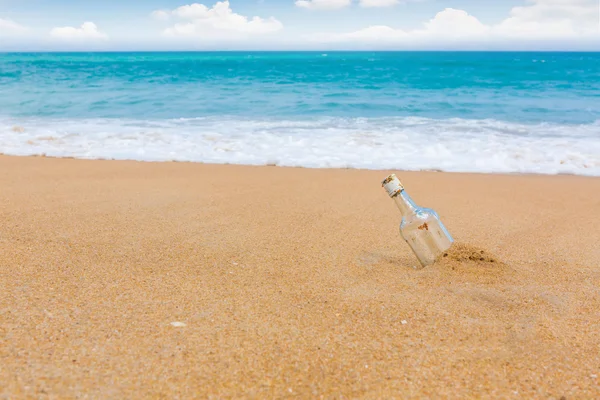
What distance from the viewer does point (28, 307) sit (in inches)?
66.4

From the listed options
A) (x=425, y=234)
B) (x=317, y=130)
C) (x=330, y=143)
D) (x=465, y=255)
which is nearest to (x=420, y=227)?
(x=425, y=234)

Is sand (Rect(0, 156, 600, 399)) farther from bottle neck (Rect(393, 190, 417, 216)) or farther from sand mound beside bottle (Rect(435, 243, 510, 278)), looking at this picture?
bottle neck (Rect(393, 190, 417, 216))

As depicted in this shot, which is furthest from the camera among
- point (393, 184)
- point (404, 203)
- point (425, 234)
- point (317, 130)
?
point (317, 130)

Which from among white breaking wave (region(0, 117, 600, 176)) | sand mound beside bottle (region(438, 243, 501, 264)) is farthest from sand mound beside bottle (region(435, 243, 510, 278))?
white breaking wave (region(0, 117, 600, 176))

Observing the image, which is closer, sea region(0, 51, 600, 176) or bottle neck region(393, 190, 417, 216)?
bottle neck region(393, 190, 417, 216)

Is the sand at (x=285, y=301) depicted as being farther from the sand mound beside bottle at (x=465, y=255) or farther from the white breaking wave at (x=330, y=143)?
the white breaking wave at (x=330, y=143)

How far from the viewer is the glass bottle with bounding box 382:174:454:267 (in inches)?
71.7

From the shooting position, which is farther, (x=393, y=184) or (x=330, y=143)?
(x=330, y=143)

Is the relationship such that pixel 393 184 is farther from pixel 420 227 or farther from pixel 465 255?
pixel 465 255

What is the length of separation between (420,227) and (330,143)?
507 cm

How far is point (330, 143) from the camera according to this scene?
23.0 feet

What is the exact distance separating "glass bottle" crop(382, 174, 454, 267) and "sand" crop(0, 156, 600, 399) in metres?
0.07

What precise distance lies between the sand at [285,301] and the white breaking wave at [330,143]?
7.59 ft

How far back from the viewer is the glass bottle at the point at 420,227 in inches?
71.7
